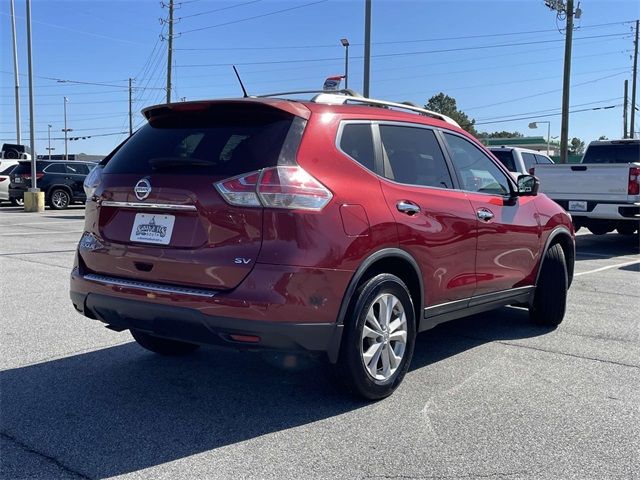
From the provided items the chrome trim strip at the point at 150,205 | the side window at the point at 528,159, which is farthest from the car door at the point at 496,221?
the side window at the point at 528,159

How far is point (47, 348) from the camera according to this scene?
5.02 meters

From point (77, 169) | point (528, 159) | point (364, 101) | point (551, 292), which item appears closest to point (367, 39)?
point (528, 159)

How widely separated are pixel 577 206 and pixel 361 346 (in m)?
9.67

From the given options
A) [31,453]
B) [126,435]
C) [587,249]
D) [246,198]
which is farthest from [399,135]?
[587,249]

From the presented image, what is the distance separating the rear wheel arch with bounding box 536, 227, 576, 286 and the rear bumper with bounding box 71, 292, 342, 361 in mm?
3059

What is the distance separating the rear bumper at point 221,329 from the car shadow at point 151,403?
52cm

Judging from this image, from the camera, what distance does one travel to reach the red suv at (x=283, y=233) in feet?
11.1

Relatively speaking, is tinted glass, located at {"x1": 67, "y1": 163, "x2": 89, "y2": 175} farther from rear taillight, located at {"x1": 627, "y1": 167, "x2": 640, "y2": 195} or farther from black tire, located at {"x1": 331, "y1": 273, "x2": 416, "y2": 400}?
black tire, located at {"x1": 331, "y1": 273, "x2": 416, "y2": 400}

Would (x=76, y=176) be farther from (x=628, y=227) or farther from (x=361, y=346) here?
(x=361, y=346)

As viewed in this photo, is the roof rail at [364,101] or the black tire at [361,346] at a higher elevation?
the roof rail at [364,101]

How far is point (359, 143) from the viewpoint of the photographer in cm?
398

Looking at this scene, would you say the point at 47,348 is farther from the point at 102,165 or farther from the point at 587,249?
the point at 587,249

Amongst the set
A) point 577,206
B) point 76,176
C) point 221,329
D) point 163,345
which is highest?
point 76,176

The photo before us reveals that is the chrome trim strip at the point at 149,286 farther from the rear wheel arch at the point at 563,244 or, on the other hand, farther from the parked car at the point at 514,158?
the parked car at the point at 514,158
